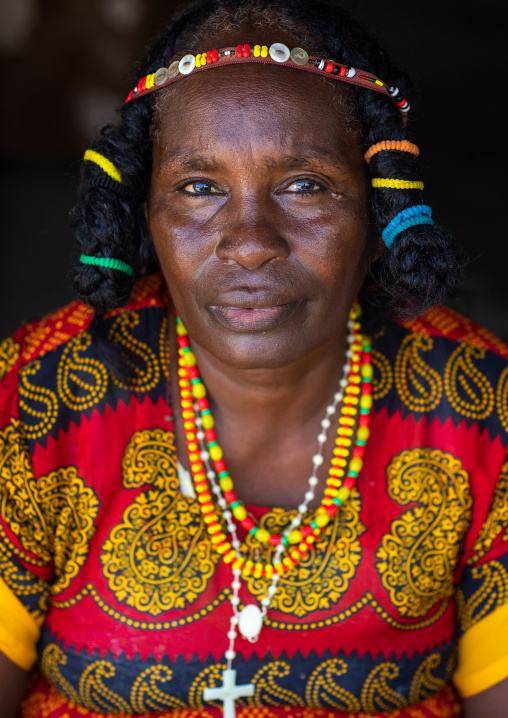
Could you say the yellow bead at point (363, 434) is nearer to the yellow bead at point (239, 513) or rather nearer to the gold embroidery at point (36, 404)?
the yellow bead at point (239, 513)

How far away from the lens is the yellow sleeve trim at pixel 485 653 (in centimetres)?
200

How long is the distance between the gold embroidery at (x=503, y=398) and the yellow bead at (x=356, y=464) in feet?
1.29

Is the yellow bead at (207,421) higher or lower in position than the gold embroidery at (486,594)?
higher

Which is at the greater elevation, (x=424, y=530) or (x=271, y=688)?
(x=424, y=530)

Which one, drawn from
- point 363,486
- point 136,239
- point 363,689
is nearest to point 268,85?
point 136,239

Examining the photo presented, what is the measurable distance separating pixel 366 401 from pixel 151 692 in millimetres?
893

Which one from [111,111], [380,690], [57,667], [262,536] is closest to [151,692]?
[57,667]

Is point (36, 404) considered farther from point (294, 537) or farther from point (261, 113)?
point (261, 113)

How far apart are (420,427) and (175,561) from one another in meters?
0.71

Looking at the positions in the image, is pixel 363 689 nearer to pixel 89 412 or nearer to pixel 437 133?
pixel 89 412

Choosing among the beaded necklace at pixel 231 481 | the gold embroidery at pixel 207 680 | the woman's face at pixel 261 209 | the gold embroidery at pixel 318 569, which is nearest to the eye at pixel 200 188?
the woman's face at pixel 261 209

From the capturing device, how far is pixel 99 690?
191 centimetres

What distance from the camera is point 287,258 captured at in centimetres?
174

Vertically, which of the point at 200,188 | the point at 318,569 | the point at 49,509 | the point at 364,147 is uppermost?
the point at 364,147
